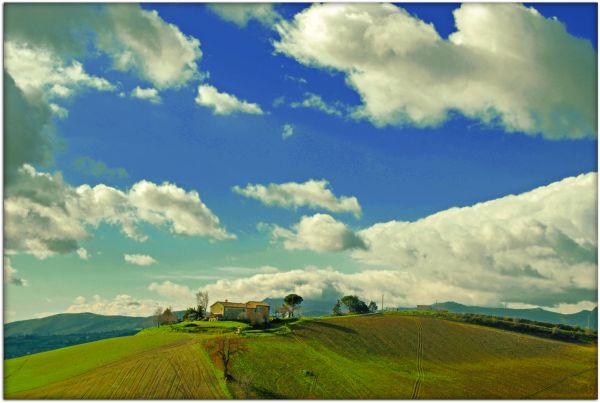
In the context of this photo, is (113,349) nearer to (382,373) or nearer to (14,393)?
(14,393)

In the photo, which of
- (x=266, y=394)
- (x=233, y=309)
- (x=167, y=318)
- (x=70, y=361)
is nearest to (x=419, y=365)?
(x=266, y=394)

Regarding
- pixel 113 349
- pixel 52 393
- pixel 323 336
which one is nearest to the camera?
pixel 52 393

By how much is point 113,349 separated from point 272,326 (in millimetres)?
45504

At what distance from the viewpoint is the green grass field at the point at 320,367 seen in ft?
288

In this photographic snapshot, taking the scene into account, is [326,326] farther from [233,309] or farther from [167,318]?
[167,318]

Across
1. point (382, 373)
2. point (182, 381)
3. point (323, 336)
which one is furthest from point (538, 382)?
point (182, 381)

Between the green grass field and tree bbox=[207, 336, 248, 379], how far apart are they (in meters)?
1.94

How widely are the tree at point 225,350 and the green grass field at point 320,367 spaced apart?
6.38ft

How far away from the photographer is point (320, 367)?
338 ft

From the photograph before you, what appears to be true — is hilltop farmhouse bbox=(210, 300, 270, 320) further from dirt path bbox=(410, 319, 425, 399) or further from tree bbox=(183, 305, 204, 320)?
dirt path bbox=(410, 319, 425, 399)

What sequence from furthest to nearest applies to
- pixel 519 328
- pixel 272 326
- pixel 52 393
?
pixel 519 328, pixel 272 326, pixel 52 393

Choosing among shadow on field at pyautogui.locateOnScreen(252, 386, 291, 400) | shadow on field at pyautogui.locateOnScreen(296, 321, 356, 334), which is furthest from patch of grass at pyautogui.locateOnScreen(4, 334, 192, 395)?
shadow on field at pyautogui.locateOnScreen(252, 386, 291, 400)

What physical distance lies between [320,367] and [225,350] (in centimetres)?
1985

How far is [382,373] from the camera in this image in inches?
4114
